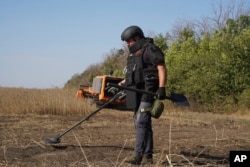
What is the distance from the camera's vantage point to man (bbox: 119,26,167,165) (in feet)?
19.6

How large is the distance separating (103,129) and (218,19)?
118 feet

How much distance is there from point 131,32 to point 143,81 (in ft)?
2.28

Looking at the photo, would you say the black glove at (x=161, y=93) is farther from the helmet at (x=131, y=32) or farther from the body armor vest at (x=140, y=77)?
the helmet at (x=131, y=32)

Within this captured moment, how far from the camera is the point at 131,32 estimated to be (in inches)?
246

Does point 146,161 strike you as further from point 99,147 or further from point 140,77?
point 99,147

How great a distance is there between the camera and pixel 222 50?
22297mm

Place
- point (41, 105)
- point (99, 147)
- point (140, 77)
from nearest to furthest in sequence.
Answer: point (140, 77), point (99, 147), point (41, 105)

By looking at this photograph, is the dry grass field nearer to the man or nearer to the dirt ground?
the dirt ground

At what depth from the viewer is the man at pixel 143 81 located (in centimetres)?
598

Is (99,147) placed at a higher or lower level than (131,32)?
lower

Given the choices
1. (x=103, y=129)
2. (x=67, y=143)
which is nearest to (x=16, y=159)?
(x=67, y=143)

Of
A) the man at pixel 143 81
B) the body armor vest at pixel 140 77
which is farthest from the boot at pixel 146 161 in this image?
the body armor vest at pixel 140 77

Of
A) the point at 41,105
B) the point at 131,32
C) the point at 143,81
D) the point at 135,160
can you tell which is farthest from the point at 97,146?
the point at 41,105

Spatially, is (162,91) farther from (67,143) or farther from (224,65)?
(224,65)
